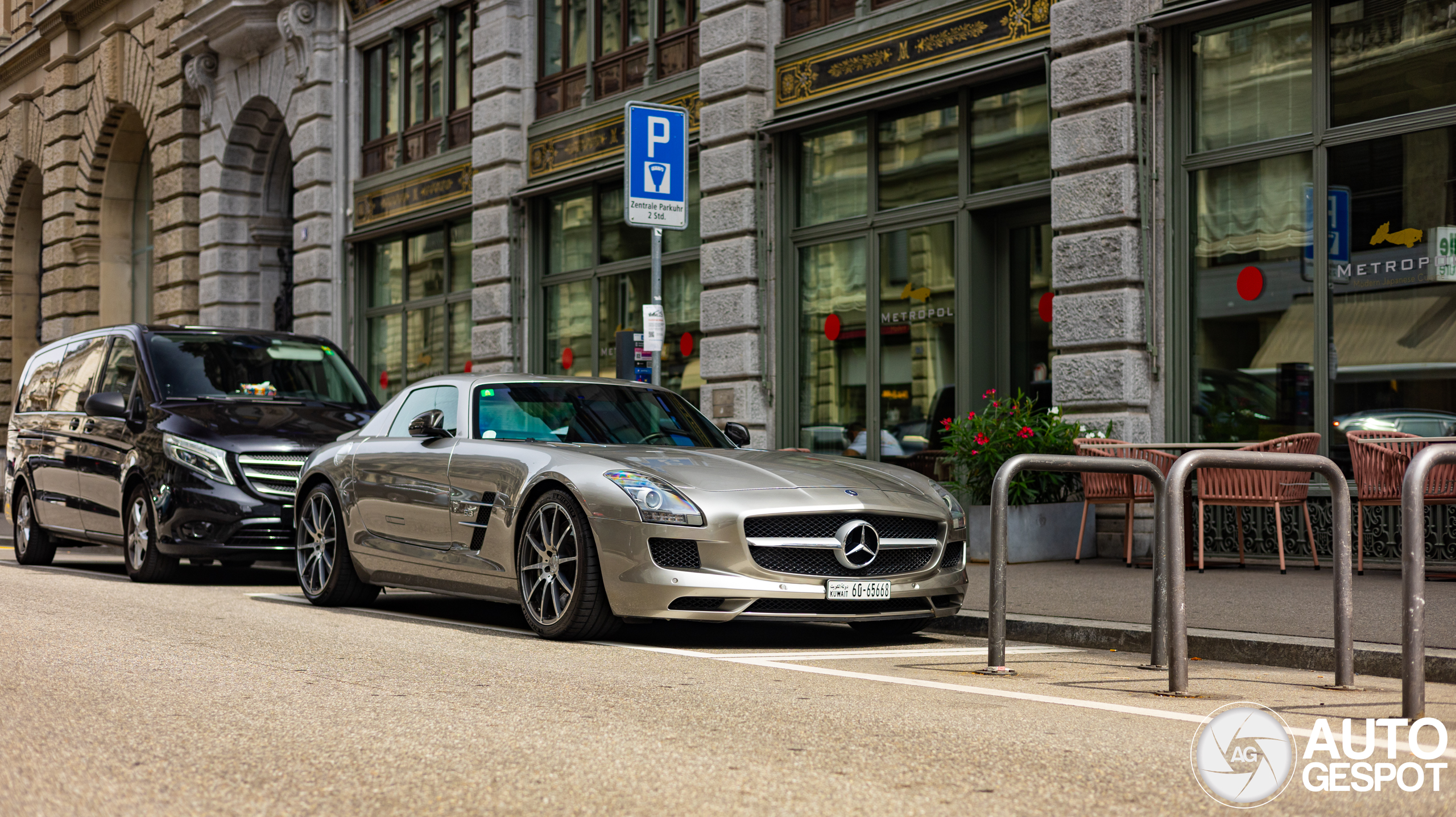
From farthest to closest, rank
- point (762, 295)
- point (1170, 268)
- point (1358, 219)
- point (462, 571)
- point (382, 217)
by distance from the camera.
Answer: point (382, 217) < point (762, 295) < point (1170, 268) < point (1358, 219) < point (462, 571)

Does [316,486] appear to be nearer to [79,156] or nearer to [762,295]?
[762,295]

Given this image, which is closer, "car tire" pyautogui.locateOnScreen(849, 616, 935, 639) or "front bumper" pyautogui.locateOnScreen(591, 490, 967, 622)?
"front bumper" pyautogui.locateOnScreen(591, 490, 967, 622)

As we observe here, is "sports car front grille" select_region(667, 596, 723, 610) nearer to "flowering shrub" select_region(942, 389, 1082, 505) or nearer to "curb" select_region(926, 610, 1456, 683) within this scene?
"curb" select_region(926, 610, 1456, 683)

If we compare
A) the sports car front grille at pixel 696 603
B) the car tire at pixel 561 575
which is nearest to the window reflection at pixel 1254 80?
the sports car front grille at pixel 696 603

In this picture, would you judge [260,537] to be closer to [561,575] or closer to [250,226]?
[561,575]

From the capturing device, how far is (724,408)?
55.1 ft

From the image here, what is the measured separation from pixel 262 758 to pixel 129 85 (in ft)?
94.2

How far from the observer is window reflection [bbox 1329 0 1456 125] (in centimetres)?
1093

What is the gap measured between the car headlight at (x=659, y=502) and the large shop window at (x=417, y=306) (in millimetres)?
14518

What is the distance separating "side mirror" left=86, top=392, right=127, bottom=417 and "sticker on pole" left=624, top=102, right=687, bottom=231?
4.15 m

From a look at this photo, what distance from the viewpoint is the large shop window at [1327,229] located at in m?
10.9

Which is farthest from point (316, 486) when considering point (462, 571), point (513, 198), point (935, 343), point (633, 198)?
point (513, 198)

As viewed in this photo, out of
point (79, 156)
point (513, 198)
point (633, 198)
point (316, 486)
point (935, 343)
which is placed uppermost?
point (79, 156)

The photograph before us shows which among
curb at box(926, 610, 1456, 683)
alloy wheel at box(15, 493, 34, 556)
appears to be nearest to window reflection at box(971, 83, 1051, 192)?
curb at box(926, 610, 1456, 683)
